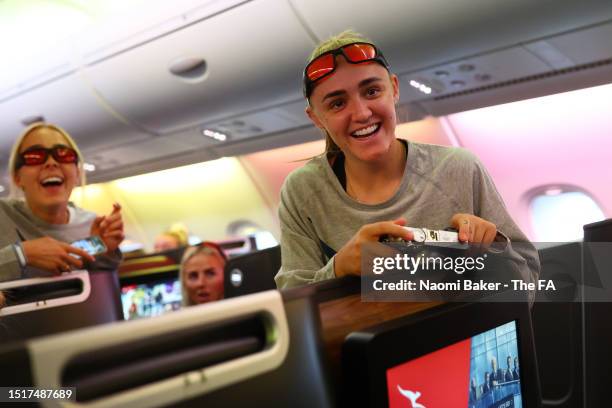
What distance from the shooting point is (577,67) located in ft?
9.71

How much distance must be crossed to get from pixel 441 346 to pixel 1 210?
1.73 m

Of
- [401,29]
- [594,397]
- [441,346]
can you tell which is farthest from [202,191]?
[441,346]

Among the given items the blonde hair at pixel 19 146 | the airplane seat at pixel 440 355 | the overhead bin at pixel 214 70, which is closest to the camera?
the airplane seat at pixel 440 355

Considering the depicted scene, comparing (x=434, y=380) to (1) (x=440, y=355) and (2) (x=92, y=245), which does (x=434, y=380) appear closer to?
(1) (x=440, y=355)

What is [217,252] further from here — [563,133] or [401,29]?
[563,133]

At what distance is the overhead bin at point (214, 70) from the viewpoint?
124 inches

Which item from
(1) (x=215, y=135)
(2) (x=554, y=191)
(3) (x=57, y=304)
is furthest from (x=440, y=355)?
Result: (1) (x=215, y=135)

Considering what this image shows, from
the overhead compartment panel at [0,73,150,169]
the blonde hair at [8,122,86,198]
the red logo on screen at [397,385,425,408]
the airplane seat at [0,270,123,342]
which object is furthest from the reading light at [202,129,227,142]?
the red logo on screen at [397,385,425,408]

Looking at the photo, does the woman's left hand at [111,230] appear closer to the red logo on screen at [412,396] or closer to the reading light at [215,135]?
the red logo on screen at [412,396]

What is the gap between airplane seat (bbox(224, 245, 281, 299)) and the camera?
99.0 inches

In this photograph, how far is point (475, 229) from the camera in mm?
986

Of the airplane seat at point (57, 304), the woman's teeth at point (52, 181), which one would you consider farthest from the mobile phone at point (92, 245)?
the woman's teeth at point (52, 181)

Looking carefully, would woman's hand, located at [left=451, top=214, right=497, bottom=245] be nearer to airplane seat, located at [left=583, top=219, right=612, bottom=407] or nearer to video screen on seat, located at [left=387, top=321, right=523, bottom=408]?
video screen on seat, located at [left=387, top=321, right=523, bottom=408]

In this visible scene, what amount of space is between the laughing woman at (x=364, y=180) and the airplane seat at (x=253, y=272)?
1135 mm
